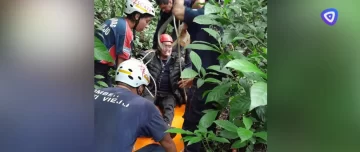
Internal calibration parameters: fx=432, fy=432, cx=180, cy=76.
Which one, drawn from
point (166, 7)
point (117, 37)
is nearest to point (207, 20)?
point (166, 7)

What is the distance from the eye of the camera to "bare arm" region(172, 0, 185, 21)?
2.57 meters

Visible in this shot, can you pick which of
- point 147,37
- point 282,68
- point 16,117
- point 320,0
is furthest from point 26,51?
point 320,0

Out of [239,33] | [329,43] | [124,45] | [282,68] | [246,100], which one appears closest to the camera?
[329,43]

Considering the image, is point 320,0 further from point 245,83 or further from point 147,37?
point 147,37

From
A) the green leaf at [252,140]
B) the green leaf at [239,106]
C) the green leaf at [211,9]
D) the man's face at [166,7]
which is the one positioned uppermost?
the man's face at [166,7]

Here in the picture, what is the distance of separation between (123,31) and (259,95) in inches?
44.7

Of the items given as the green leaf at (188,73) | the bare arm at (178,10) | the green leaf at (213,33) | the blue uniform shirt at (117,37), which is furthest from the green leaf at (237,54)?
the blue uniform shirt at (117,37)

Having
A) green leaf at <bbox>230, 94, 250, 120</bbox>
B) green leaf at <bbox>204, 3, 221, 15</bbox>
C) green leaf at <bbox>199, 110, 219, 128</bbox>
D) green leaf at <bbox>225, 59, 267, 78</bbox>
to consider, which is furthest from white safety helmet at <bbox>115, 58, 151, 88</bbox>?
green leaf at <bbox>225, 59, 267, 78</bbox>

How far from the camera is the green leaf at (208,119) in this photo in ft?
7.10

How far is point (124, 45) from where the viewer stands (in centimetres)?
248

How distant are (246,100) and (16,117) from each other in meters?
0.99

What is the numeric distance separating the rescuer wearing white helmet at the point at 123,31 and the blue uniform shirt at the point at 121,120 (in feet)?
0.42

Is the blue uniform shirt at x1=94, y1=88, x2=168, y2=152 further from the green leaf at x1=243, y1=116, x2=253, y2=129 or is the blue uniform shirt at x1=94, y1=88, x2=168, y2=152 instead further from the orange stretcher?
the green leaf at x1=243, y1=116, x2=253, y2=129

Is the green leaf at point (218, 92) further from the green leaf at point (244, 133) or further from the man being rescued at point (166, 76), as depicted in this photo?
the man being rescued at point (166, 76)
